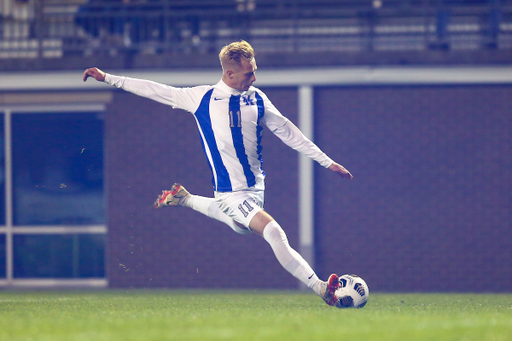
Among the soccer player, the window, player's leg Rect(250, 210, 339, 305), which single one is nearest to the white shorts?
the soccer player

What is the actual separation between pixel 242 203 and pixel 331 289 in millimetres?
989

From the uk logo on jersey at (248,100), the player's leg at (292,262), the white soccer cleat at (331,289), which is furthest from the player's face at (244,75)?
the white soccer cleat at (331,289)

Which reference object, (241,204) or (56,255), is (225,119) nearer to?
(241,204)

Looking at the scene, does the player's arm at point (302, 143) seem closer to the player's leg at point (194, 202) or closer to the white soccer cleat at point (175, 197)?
the player's leg at point (194, 202)

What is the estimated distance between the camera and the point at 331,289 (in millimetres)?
5488

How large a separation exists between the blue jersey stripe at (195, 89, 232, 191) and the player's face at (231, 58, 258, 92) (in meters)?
0.26

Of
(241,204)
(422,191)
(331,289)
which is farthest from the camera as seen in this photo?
(422,191)

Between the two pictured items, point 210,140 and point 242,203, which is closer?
point 242,203

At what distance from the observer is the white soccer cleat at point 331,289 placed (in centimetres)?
544

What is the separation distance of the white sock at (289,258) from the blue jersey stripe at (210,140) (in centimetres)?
58

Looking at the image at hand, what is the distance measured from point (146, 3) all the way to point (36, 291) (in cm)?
476

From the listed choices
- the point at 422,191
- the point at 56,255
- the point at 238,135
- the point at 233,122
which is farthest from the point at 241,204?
the point at 56,255

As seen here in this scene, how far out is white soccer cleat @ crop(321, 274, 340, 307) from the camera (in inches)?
214

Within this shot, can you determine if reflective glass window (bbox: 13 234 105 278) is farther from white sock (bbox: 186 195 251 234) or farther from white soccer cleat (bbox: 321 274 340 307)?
white soccer cleat (bbox: 321 274 340 307)
